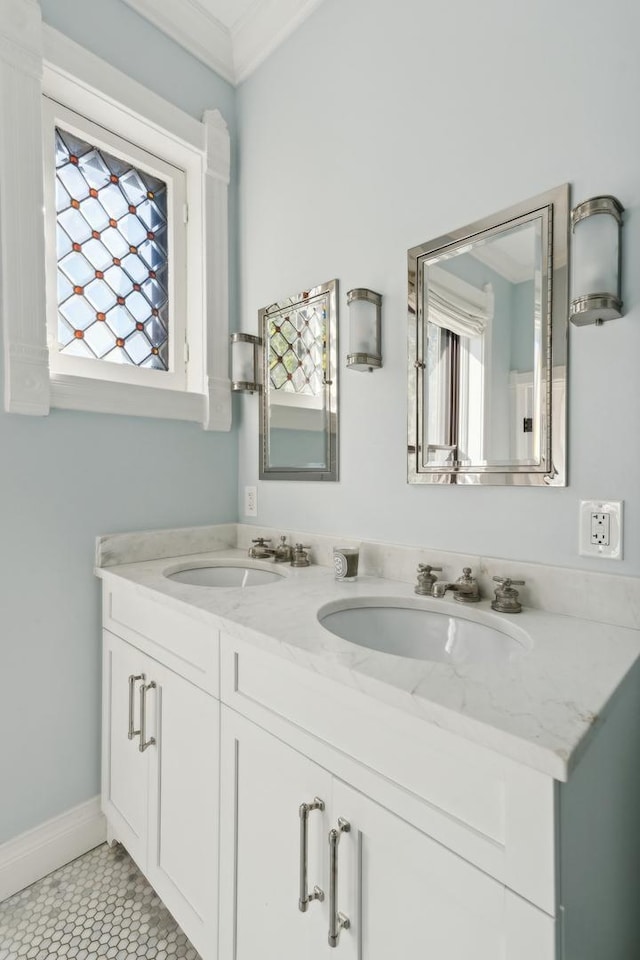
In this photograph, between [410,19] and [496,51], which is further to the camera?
[410,19]

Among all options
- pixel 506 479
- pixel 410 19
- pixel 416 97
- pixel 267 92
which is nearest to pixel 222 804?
pixel 506 479

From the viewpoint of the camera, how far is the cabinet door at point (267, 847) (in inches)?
30.5

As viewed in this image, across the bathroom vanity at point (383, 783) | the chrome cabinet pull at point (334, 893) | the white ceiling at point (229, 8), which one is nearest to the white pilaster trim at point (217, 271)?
the white ceiling at point (229, 8)

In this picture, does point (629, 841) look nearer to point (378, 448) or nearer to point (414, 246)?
point (378, 448)

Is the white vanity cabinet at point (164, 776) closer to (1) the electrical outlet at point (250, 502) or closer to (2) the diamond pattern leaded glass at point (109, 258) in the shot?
(1) the electrical outlet at point (250, 502)

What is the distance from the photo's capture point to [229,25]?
1.77 m

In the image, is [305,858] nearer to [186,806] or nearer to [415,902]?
[415,902]

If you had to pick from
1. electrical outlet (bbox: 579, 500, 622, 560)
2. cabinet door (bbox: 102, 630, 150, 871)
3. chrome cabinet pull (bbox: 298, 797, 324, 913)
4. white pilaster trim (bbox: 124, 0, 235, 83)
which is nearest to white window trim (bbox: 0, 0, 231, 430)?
white pilaster trim (bbox: 124, 0, 235, 83)

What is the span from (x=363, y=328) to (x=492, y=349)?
0.36m

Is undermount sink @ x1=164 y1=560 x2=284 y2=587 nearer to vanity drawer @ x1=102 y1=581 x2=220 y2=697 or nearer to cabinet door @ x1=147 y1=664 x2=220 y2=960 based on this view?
vanity drawer @ x1=102 y1=581 x2=220 y2=697

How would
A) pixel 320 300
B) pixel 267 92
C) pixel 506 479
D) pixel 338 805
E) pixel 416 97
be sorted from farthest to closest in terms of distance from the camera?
pixel 267 92 → pixel 320 300 → pixel 416 97 → pixel 506 479 → pixel 338 805

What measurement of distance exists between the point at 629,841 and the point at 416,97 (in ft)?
5.63

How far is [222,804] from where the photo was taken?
→ 97 centimetres

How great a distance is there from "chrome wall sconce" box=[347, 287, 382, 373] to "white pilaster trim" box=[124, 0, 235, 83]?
4.17ft
